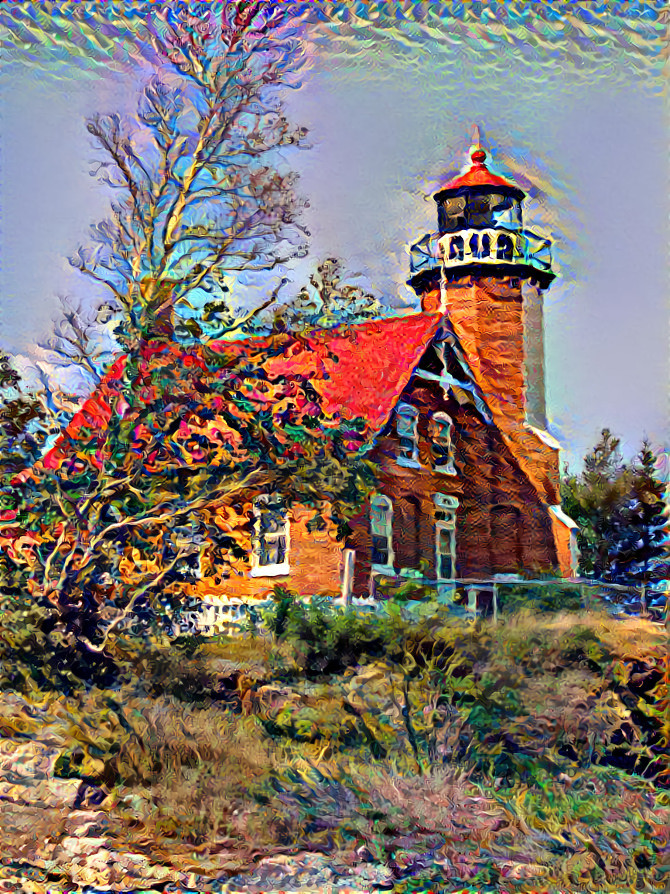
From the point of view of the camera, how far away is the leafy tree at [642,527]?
2321 cm

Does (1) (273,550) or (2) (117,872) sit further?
(1) (273,550)

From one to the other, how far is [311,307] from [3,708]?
19.2ft

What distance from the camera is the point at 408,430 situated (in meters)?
21.2

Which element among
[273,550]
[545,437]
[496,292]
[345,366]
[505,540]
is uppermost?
[496,292]

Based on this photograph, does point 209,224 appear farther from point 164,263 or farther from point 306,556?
point 306,556

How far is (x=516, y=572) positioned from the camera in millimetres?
22703

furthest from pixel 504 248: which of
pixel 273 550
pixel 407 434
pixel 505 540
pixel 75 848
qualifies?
pixel 75 848

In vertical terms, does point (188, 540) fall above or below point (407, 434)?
below

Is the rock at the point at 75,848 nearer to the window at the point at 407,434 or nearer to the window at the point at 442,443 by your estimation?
the window at the point at 407,434

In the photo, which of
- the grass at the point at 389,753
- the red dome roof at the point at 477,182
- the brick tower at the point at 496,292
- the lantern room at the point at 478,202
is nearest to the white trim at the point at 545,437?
the brick tower at the point at 496,292

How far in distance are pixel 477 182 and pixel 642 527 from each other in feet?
36.5

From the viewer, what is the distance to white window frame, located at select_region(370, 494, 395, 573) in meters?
19.8

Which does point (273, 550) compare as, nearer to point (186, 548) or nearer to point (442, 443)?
point (442, 443)

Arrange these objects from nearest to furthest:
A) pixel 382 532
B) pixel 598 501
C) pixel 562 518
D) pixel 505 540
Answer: pixel 382 532 → pixel 505 540 → pixel 562 518 → pixel 598 501
